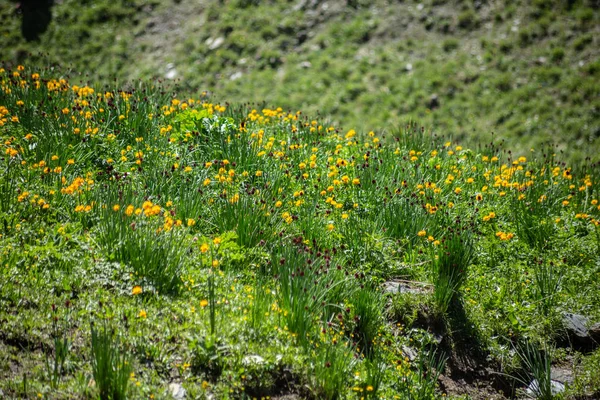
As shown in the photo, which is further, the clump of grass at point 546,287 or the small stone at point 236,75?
the small stone at point 236,75

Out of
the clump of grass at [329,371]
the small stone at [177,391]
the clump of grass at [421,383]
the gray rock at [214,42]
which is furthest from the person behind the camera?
the gray rock at [214,42]

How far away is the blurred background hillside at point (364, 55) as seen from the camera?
14.4 metres

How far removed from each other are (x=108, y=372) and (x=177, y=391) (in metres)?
0.51

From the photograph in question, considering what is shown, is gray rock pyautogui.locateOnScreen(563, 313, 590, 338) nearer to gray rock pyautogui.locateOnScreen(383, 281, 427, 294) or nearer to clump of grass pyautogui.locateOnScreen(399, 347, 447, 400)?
gray rock pyautogui.locateOnScreen(383, 281, 427, 294)

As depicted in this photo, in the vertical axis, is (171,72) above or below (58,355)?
below

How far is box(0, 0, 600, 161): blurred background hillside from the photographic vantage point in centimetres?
1436

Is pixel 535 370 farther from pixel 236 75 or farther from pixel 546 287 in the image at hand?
pixel 236 75

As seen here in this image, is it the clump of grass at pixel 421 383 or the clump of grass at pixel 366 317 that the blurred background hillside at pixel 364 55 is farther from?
the clump of grass at pixel 421 383

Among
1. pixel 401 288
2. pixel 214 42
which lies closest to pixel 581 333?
pixel 401 288

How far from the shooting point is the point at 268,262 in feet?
17.6

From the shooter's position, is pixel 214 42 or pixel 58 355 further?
pixel 214 42

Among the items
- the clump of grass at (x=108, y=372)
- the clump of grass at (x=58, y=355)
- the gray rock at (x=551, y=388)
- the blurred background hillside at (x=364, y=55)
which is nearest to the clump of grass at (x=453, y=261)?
the gray rock at (x=551, y=388)

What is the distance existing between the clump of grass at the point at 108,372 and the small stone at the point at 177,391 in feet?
1.10

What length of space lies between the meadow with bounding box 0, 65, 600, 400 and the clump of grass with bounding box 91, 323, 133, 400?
0.01m
